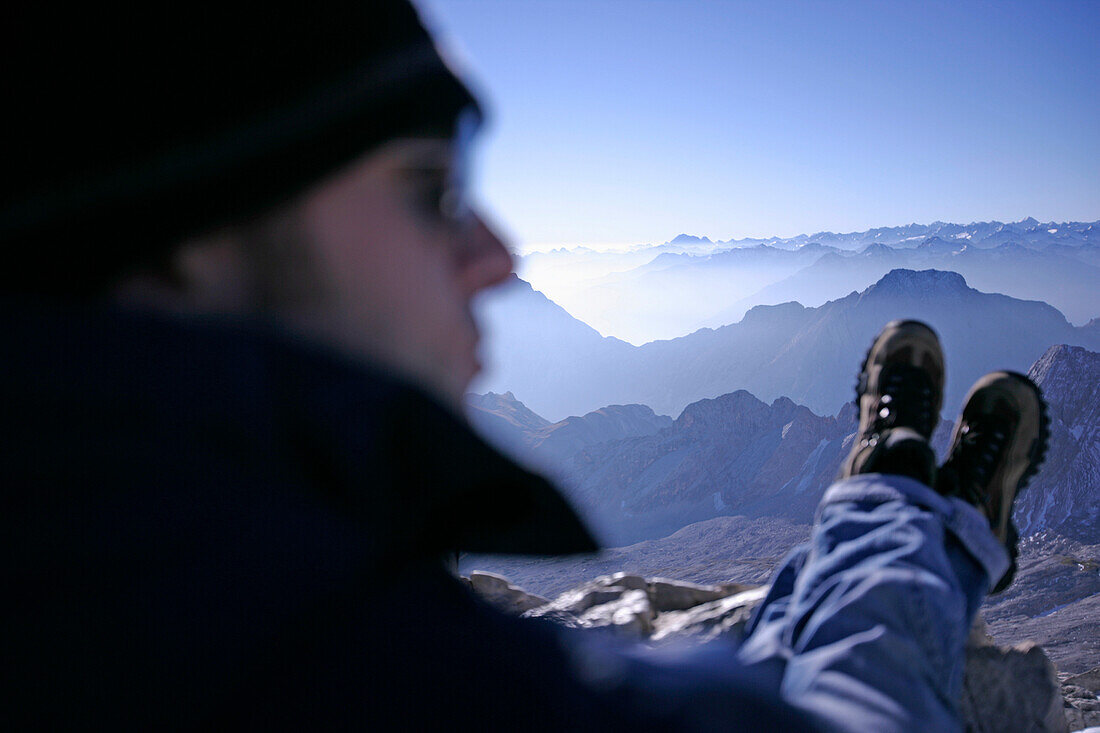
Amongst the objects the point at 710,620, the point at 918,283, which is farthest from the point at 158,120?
the point at 918,283

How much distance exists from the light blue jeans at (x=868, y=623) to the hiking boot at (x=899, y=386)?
0.66m

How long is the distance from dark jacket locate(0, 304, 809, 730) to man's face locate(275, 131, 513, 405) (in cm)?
14

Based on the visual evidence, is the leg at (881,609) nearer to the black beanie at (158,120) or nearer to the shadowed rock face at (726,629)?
the black beanie at (158,120)

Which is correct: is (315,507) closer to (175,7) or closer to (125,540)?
(125,540)

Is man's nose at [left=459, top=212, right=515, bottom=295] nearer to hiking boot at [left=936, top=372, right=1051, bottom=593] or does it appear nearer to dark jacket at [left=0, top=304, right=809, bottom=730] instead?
dark jacket at [left=0, top=304, right=809, bottom=730]

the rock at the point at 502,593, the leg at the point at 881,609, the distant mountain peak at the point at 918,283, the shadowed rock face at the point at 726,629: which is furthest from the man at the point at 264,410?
the distant mountain peak at the point at 918,283

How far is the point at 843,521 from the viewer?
2.10 metres

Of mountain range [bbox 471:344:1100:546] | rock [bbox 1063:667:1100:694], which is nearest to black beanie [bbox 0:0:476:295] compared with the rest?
rock [bbox 1063:667:1100:694]

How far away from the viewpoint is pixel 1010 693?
359 centimetres

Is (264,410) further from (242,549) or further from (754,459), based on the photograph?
(754,459)

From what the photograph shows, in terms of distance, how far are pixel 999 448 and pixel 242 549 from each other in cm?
411

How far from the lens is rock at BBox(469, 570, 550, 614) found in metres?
4.88

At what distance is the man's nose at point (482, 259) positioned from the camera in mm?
1094

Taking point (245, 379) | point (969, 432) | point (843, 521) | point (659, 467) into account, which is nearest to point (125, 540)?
point (245, 379)
